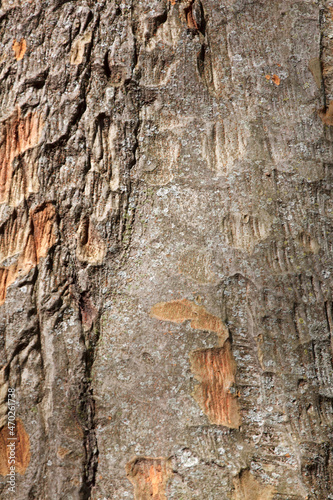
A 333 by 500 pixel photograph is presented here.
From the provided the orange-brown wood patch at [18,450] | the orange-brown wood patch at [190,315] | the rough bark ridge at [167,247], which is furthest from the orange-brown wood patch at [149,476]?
the orange-brown wood patch at [190,315]

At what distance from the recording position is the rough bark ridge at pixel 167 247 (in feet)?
5.10

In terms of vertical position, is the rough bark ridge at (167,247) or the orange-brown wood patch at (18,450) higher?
the rough bark ridge at (167,247)

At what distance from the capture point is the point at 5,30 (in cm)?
179

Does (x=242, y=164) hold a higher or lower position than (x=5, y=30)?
lower

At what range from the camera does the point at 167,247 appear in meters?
1.66

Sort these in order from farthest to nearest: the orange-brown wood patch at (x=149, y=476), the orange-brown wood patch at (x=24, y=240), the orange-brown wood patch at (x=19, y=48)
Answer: the orange-brown wood patch at (x=19, y=48) → the orange-brown wood patch at (x=24, y=240) → the orange-brown wood patch at (x=149, y=476)

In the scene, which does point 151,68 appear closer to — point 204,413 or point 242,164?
point 242,164

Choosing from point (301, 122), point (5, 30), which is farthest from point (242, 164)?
point (5, 30)

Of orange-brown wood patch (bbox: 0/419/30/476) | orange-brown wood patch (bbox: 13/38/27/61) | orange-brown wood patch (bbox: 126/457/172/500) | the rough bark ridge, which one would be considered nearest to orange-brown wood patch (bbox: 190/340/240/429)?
the rough bark ridge

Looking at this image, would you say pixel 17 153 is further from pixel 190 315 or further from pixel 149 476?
pixel 149 476

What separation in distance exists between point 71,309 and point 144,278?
0.34 metres

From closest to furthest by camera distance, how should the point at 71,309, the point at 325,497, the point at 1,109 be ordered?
the point at 325,497, the point at 71,309, the point at 1,109

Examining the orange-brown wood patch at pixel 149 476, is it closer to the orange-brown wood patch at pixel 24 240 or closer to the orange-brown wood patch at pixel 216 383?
the orange-brown wood patch at pixel 216 383

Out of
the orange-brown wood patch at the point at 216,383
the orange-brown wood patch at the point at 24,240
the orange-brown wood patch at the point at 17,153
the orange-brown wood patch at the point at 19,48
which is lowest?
the orange-brown wood patch at the point at 216,383
